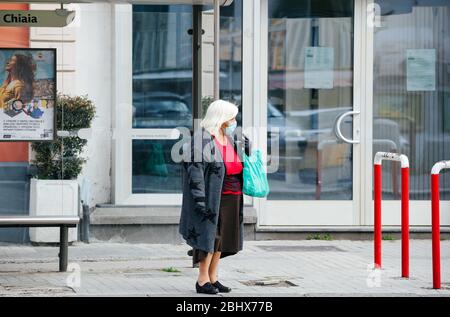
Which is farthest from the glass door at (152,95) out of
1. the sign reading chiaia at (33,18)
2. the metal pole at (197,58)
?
the sign reading chiaia at (33,18)

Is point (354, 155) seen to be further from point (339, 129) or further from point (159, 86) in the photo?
point (159, 86)

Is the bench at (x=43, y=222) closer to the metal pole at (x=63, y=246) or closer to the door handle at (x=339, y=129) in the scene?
the metal pole at (x=63, y=246)

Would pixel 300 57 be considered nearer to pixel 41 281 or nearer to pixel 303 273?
pixel 303 273

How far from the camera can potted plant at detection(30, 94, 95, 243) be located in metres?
12.1

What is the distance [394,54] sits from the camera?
46.4 feet

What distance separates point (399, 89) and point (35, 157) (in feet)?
15.0

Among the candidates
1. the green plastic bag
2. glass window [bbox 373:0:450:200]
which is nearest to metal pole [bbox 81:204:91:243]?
the green plastic bag

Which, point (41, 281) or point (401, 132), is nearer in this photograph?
point (41, 281)

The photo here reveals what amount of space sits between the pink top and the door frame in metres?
3.70

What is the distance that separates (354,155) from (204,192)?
4569 millimetres

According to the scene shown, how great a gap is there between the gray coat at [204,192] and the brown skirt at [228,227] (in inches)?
5.9

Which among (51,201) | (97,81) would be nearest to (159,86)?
(97,81)

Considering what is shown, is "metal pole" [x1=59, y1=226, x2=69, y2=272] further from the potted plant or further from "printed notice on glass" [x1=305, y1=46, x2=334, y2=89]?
"printed notice on glass" [x1=305, y1=46, x2=334, y2=89]
